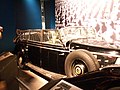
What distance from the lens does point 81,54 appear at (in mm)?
5090

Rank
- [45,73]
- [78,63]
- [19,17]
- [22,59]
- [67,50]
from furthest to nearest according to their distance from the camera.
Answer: [19,17] < [22,59] < [45,73] < [67,50] < [78,63]

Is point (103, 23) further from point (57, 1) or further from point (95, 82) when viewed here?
point (95, 82)

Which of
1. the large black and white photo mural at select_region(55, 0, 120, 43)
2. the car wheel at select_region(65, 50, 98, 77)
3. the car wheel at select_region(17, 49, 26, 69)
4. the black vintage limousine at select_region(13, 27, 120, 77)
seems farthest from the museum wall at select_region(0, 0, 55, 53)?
the car wheel at select_region(65, 50, 98, 77)

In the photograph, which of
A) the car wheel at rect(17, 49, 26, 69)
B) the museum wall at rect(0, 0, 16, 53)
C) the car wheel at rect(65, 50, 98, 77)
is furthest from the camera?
the museum wall at rect(0, 0, 16, 53)

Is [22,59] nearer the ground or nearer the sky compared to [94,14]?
nearer the ground

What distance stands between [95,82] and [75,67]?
3.22m

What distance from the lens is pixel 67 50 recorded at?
583 cm

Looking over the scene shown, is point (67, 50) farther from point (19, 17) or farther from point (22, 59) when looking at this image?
point (19, 17)

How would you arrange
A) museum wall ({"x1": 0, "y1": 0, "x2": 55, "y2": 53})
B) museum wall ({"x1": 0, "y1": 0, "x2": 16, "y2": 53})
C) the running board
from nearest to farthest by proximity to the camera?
the running board, museum wall ({"x1": 0, "y1": 0, "x2": 16, "y2": 53}), museum wall ({"x1": 0, "y1": 0, "x2": 55, "y2": 53})

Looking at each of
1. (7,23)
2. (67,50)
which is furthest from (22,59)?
(7,23)

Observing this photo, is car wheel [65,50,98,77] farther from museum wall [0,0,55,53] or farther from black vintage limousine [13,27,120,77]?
museum wall [0,0,55,53]

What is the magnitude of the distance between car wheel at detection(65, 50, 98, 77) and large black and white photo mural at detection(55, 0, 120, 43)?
12.0 feet

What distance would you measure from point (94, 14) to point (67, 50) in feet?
13.6

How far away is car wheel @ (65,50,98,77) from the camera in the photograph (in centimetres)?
495
